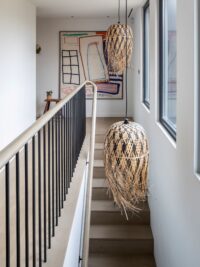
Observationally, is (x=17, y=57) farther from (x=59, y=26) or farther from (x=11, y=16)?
(x=59, y=26)

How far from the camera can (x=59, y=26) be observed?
9234 millimetres

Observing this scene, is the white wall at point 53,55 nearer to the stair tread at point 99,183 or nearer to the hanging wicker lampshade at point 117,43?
the stair tread at point 99,183

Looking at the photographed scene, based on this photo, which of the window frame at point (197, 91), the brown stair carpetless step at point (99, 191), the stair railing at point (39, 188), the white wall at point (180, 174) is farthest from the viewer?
the brown stair carpetless step at point (99, 191)

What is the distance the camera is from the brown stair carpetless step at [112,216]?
593 cm

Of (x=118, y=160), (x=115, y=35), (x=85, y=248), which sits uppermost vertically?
(x=115, y=35)

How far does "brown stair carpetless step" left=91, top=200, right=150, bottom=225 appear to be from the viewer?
5930mm

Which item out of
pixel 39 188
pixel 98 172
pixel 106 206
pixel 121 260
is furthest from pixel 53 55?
pixel 39 188

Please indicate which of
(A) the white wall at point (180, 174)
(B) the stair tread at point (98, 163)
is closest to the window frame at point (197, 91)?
(A) the white wall at point (180, 174)

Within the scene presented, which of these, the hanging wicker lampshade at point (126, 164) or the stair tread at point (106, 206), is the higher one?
the hanging wicker lampshade at point (126, 164)

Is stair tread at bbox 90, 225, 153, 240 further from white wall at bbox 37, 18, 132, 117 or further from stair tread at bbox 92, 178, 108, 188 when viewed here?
white wall at bbox 37, 18, 132, 117

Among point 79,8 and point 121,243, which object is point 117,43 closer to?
point 121,243

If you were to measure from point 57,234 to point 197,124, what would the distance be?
125 cm

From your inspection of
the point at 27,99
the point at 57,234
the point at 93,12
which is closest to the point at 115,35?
the point at 57,234

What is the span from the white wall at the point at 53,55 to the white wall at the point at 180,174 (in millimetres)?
4309
